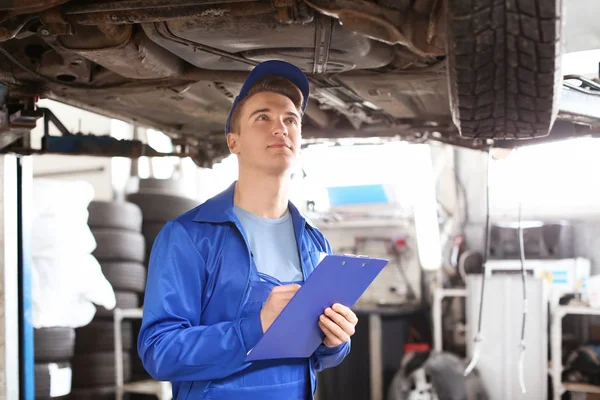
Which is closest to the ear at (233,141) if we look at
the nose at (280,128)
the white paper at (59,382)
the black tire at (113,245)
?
the nose at (280,128)

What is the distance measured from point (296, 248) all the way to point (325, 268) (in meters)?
0.35

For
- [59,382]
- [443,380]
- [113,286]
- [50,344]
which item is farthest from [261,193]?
[443,380]

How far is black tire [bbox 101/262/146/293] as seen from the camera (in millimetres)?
4004

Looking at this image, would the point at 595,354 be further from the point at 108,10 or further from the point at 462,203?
the point at 108,10

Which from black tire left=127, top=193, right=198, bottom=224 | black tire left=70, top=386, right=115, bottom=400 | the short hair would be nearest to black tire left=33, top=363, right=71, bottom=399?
black tire left=70, top=386, right=115, bottom=400

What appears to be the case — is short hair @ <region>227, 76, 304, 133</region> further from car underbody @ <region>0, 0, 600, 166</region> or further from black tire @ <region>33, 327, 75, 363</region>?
black tire @ <region>33, 327, 75, 363</region>

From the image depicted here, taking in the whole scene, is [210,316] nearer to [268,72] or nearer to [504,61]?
[268,72]

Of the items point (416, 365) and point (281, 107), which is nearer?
point (281, 107)

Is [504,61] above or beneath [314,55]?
beneath

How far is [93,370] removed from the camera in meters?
3.95

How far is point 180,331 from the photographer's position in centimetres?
137

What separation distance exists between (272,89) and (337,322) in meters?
0.63

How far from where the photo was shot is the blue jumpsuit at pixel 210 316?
4.45 ft

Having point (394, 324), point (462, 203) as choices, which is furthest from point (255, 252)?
point (462, 203)
